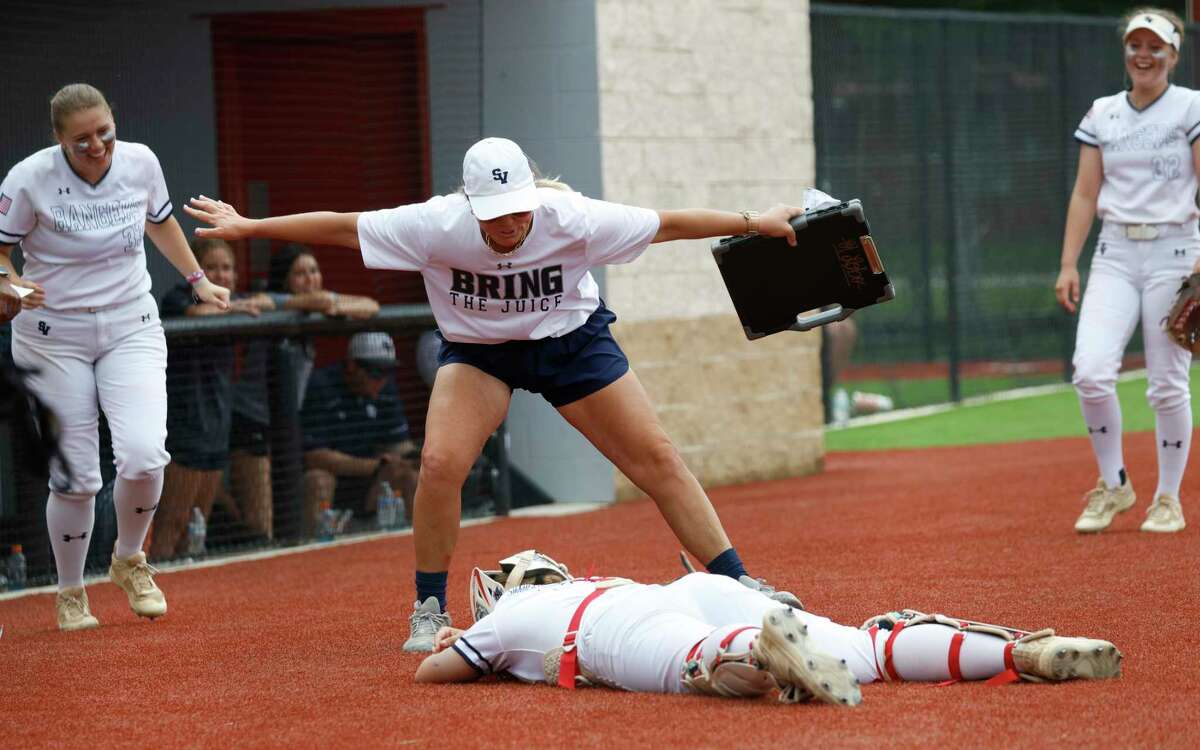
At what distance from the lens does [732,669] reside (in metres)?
4.62

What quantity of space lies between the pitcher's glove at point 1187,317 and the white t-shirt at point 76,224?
449cm

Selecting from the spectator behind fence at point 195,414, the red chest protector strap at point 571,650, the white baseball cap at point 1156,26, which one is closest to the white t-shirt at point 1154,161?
the white baseball cap at point 1156,26

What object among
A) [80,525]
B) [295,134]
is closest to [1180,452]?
[80,525]

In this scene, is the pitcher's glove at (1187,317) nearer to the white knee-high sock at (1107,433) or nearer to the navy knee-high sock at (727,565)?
the white knee-high sock at (1107,433)

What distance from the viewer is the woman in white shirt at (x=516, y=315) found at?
19.2ft

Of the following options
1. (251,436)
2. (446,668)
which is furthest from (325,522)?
(446,668)

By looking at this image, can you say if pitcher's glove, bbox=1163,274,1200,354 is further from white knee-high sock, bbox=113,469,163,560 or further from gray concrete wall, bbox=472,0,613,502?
white knee-high sock, bbox=113,469,163,560

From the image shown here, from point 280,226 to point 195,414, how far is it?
3794mm

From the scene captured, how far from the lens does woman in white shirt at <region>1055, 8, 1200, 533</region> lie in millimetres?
8141

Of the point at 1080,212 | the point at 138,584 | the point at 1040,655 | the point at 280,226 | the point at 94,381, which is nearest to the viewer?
the point at 1040,655

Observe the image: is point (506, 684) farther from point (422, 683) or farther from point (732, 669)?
point (732, 669)

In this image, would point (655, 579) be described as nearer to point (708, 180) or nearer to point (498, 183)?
point (498, 183)

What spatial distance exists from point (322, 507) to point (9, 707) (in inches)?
189

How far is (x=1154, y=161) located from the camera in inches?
321
